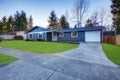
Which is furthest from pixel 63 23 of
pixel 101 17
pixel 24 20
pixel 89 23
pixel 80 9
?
pixel 24 20

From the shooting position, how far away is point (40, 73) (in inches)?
191

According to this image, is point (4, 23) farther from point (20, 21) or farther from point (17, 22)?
point (20, 21)

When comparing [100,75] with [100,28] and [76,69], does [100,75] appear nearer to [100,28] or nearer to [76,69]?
[76,69]

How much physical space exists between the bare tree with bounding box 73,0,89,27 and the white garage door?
42.1ft

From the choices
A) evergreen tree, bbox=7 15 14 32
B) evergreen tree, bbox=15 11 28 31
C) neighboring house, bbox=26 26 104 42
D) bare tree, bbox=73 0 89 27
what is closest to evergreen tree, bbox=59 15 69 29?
bare tree, bbox=73 0 89 27

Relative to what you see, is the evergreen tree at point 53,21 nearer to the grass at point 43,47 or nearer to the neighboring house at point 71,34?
the neighboring house at point 71,34

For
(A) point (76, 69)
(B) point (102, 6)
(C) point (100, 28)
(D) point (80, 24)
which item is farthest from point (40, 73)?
(B) point (102, 6)

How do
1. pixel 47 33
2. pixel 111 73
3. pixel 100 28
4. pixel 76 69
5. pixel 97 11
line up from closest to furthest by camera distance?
pixel 111 73, pixel 76 69, pixel 100 28, pixel 47 33, pixel 97 11

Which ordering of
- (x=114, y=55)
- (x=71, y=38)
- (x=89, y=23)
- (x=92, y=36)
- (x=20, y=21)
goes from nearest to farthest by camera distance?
(x=114, y=55), (x=92, y=36), (x=71, y=38), (x=89, y=23), (x=20, y=21)

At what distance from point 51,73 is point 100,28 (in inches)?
618

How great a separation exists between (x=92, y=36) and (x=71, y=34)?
456 cm

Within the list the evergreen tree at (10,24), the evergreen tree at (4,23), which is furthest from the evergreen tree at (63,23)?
the evergreen tree at (4,23)

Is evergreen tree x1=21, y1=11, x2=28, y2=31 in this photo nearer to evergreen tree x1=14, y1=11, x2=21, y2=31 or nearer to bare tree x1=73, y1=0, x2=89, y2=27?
evergreen tree x1=14, y1=11, x2=21, y2=31

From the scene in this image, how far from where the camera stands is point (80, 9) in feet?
104
